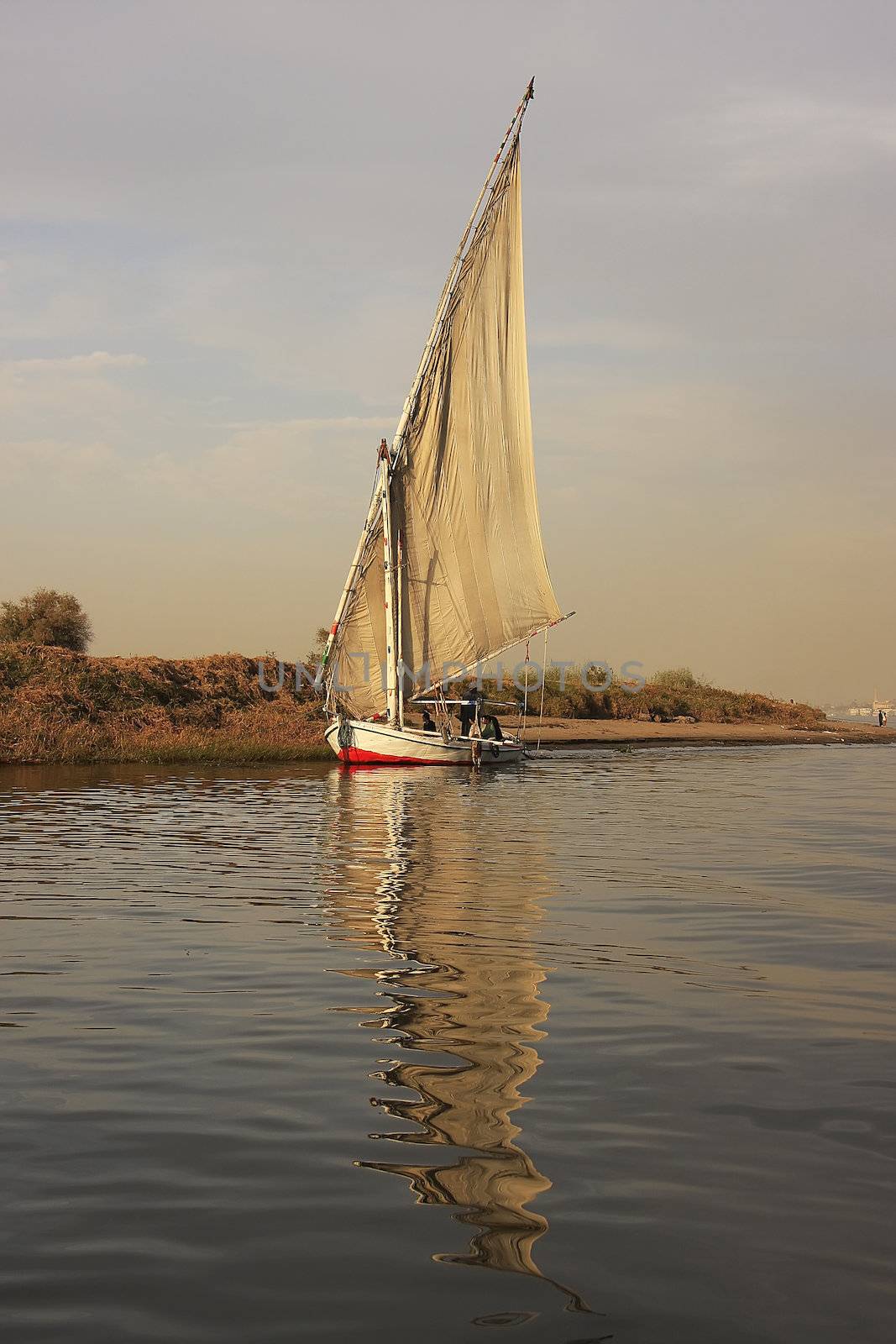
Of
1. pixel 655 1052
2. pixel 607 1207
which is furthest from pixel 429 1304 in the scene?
pixel 655 1052

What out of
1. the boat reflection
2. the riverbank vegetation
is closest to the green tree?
the riverbank vegetation

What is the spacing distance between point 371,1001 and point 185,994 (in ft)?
4.08

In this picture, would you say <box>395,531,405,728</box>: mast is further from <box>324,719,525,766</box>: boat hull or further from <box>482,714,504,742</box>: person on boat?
<box>482,714,504,742</box>: person on boat

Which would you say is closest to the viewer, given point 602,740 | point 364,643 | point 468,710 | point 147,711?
point 364,643

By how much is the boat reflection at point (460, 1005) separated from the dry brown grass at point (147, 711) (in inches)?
935

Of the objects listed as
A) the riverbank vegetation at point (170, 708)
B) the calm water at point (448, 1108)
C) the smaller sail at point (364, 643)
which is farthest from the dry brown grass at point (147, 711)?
the calm water at point (448, 1108)

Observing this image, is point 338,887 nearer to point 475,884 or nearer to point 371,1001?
point 475,884

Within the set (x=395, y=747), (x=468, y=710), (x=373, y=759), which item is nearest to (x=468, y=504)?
(x=468, y=710)

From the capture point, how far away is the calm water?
13.6 ft

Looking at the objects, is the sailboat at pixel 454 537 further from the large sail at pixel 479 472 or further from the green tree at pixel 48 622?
the green tree at pixel 48 622

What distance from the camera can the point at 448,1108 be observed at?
235 inches

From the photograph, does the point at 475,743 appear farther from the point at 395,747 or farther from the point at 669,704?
the point at 669,704

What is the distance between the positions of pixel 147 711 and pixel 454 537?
14965 millimetres

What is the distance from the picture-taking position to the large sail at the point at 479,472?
4038 cm
